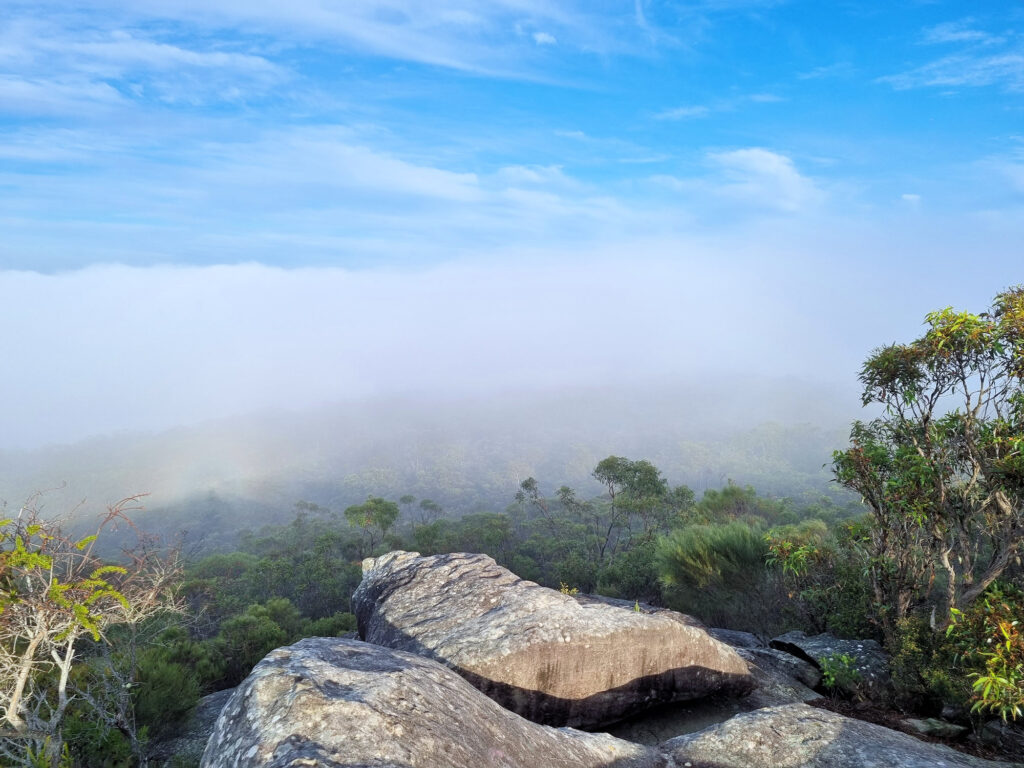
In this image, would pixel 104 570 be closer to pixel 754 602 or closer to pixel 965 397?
pixel 965 397

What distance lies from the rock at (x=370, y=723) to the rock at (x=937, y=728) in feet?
19.0

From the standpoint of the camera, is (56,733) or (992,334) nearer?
(56,733)

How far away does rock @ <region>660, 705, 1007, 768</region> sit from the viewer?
26.5 feet

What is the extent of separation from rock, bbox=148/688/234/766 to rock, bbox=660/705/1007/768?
910 cm

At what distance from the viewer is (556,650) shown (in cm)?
1113

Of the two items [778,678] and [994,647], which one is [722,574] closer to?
[778,678]

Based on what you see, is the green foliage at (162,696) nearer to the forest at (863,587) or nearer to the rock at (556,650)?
the forest at (863,587)

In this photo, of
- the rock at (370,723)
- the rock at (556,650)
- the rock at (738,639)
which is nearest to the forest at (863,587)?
the rock at (738,639)

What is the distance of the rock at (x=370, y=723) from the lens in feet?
18.0

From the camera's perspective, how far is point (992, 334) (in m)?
10.0

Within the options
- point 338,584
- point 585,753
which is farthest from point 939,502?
point 338,584

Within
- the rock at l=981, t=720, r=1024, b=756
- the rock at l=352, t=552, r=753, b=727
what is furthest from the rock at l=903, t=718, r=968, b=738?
the rock at l=352, t=552, r=753, b=727

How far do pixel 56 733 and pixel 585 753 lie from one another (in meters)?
7.22

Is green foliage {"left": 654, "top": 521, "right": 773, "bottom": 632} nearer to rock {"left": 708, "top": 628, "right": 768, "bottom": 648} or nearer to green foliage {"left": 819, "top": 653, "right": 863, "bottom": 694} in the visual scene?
rock {"left": 708, "top": 628, "right": 768, "bottom": 648}
